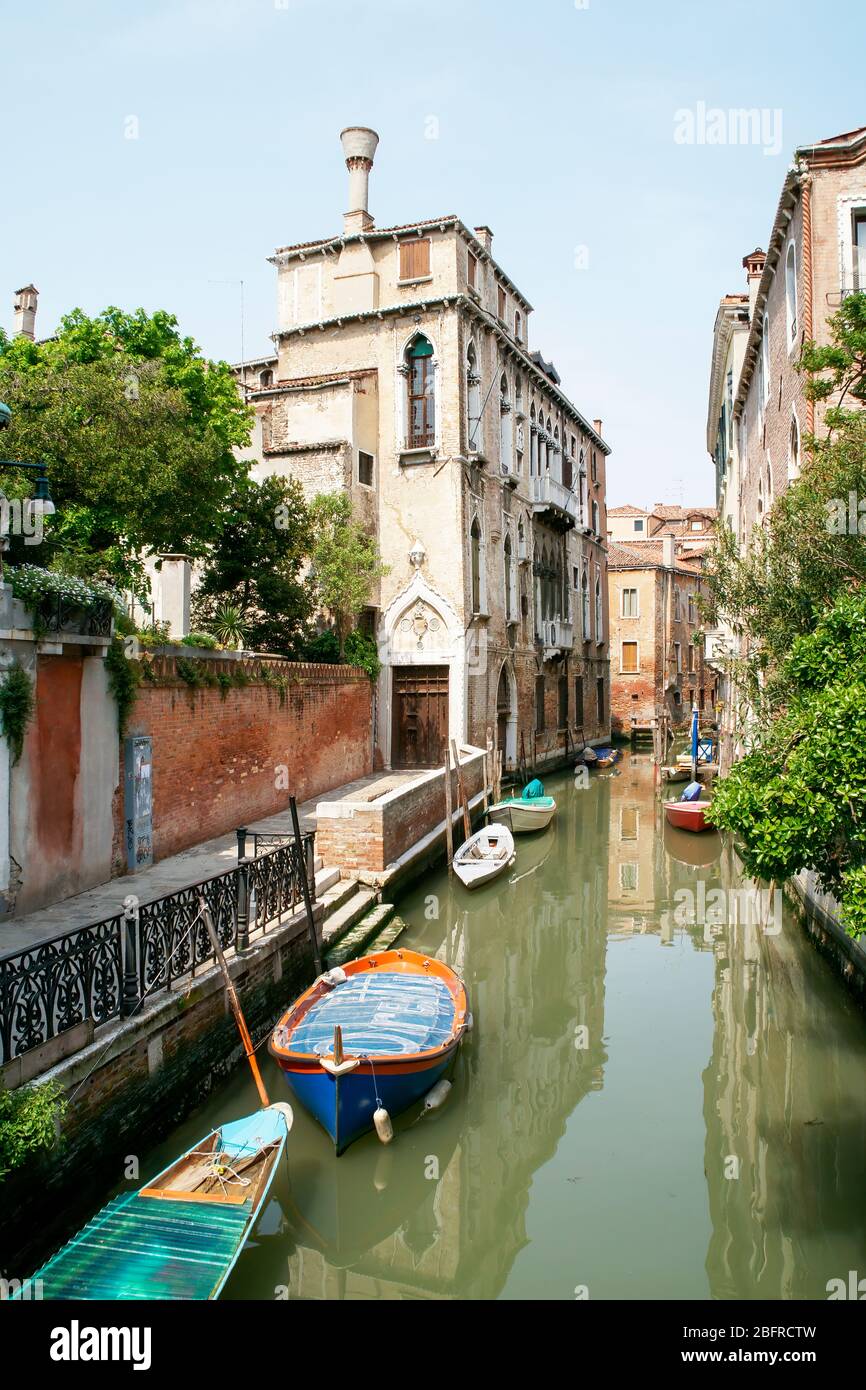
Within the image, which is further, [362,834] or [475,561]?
[475,561]

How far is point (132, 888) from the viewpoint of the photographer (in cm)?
889

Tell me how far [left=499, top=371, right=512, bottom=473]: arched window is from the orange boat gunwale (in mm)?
15796

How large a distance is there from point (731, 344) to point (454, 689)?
9310 mm

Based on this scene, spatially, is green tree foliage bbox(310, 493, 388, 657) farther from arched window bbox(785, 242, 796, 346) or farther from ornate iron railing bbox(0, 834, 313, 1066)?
ornate iron railing bbox(0, 834, 313, 1066)

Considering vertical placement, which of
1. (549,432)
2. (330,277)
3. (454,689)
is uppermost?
(330,277)

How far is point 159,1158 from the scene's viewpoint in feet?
19.0

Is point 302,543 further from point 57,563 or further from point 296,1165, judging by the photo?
point 296,1165

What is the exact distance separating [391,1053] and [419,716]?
1365cm

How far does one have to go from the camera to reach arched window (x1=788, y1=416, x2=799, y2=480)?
12.5m

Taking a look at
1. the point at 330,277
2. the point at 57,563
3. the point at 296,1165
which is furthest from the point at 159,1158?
the point at 330,277

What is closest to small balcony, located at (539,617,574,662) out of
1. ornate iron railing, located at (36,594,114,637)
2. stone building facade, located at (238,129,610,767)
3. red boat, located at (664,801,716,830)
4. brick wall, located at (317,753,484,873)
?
stone building facade, located at (238,129,610,767)

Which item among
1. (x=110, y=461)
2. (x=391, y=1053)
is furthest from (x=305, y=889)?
(x=110, y=461)

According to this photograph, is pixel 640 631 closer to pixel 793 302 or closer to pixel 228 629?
pixel 228 629
